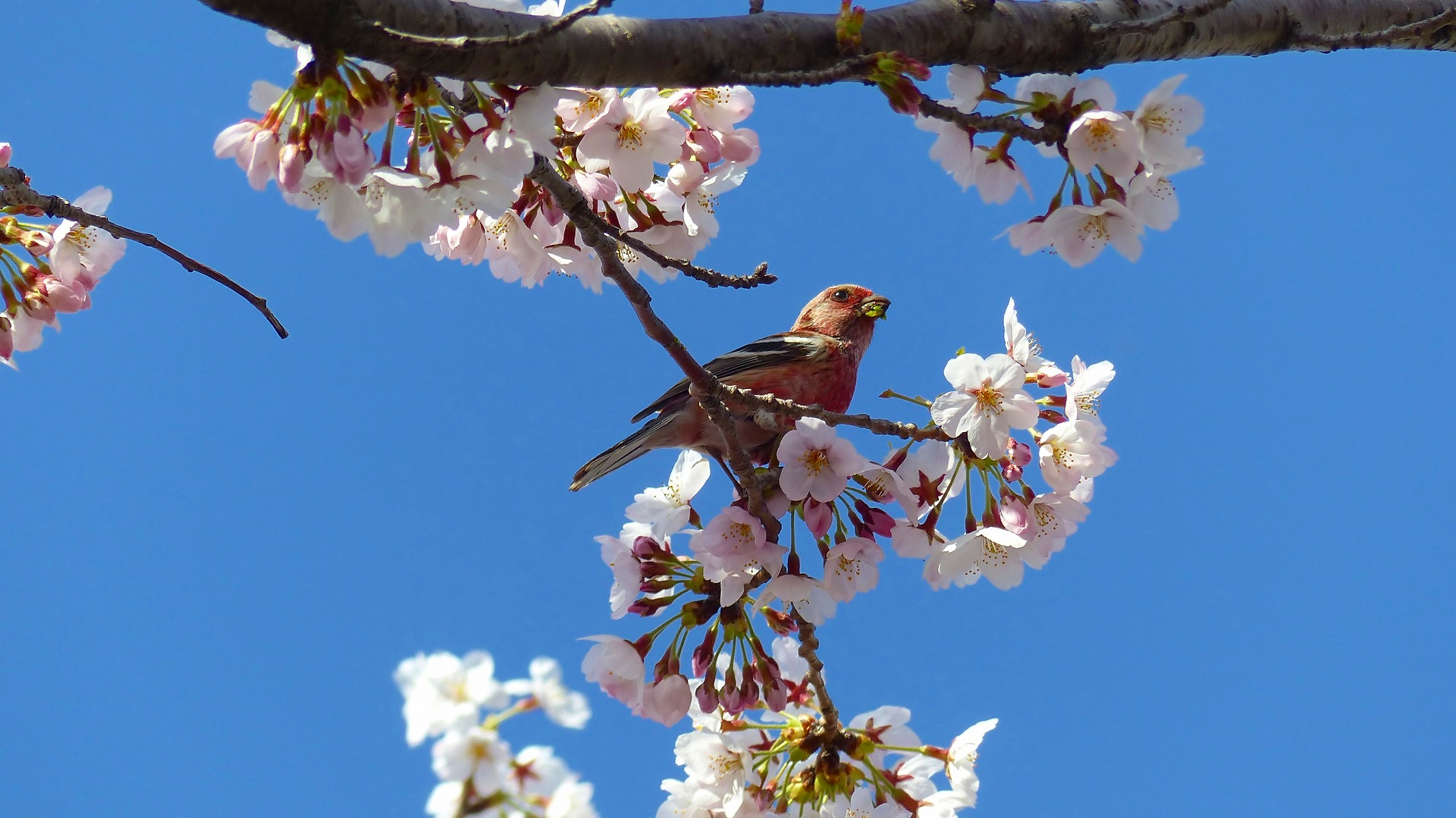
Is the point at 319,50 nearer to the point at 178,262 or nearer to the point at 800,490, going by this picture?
the point at 178,262

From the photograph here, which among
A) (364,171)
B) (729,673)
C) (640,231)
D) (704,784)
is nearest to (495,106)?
(364,171)

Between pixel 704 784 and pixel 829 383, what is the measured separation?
2.31m

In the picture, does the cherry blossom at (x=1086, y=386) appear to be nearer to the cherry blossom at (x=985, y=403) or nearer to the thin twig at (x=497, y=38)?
the cherry blossom at (x=985, y=403)

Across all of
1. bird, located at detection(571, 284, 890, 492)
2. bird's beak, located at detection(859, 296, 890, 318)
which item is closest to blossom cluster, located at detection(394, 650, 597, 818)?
bird, located at detection(571, 284, 890, 492)

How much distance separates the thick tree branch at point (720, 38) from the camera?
2.12m

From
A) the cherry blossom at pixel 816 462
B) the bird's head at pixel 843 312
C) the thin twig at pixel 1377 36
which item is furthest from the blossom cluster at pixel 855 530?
the bird's head at pixel 843 312

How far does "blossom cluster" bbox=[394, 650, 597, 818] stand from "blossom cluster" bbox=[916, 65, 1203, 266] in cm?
183

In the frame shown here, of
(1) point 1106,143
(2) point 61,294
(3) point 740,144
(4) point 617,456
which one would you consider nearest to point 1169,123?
(1) point 1106,143

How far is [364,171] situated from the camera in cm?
234

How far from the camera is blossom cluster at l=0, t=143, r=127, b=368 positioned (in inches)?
155

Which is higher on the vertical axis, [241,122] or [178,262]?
[178,262]

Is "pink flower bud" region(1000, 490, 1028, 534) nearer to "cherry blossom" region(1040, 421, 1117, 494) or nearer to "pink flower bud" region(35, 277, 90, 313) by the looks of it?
"cherry blossom" region(1040, 421, 1117, 494)

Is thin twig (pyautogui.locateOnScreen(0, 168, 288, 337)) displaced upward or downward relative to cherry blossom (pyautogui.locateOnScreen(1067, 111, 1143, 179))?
upward

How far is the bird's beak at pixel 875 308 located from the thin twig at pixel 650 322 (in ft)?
7.45
